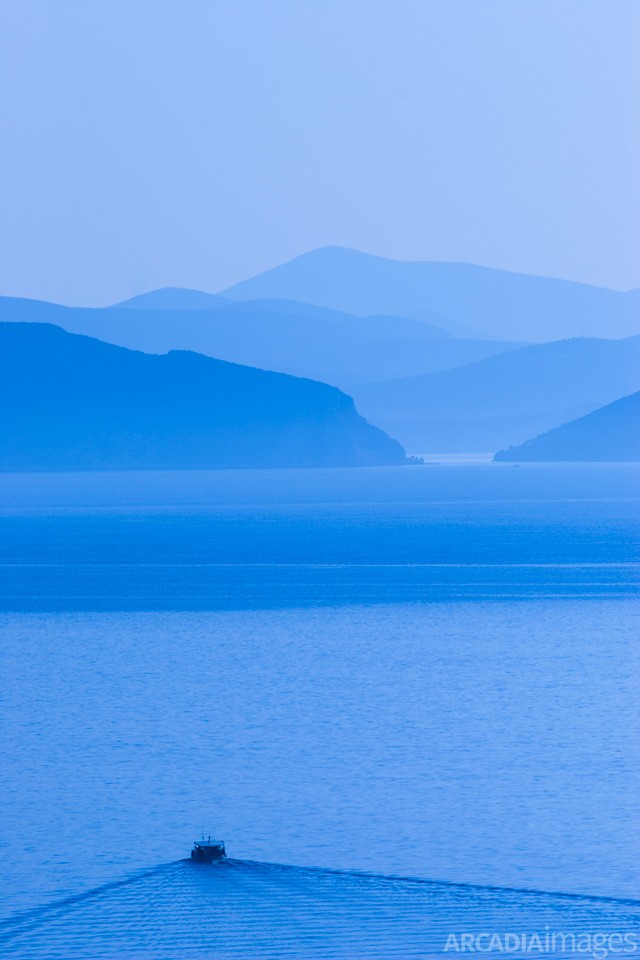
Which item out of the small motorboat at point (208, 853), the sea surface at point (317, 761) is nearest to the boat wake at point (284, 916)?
the sea surface at point (317, 761)

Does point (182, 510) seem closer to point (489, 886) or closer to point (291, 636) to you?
point (291, 636)

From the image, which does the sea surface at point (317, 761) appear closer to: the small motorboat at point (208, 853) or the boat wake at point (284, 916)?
the boat wake at point (284, 916)

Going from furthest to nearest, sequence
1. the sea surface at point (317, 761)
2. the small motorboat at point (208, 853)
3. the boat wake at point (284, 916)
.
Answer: the small motorboat at point (208, 853) < the sea surface at point (317, 761) < the boat wake at point (284, 916)

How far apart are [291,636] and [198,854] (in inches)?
1192

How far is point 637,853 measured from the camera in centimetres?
2491

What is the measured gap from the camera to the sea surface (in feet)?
70.3

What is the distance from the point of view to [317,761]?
106 feet

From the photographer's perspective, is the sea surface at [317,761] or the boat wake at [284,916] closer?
the boat wake at [284,916]

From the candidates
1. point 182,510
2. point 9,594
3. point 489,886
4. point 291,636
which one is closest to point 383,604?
point 291,636

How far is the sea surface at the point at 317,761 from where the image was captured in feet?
70.3

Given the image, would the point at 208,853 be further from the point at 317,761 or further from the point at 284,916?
the point at 317,761

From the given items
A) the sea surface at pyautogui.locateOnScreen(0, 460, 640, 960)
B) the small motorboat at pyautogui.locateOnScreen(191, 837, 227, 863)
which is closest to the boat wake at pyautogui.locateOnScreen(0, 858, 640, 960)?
the sea surface at pyautogui.locateOnScreen(0, 460, 640, 960)

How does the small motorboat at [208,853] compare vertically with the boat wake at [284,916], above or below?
above

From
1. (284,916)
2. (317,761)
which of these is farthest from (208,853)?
(317,761)
